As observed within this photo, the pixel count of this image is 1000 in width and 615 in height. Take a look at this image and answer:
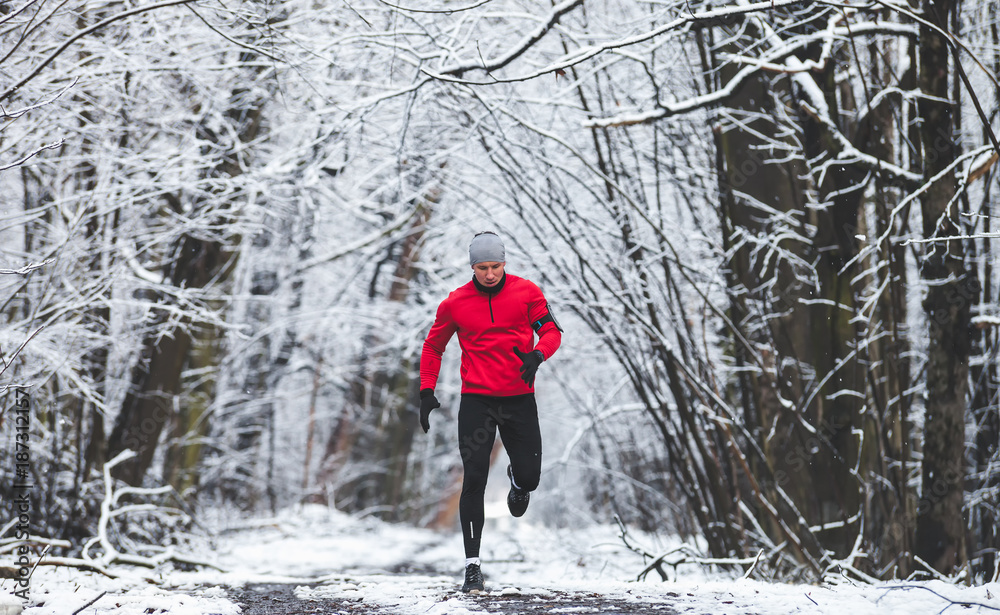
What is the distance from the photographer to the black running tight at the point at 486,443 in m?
3.81

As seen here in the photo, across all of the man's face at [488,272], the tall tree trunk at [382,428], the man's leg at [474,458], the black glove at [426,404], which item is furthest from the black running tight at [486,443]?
the tall tree trunk at [382,428]

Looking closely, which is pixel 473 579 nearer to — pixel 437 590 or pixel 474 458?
pixel 437 590

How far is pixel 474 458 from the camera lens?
150 inches

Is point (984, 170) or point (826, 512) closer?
point (984, 170)

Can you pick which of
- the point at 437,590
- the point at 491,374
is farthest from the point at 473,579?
the point at 491,374

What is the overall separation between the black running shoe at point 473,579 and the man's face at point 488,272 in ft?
4.36

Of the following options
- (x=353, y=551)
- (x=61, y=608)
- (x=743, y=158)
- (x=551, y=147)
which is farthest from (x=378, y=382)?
(x=61, y=608)

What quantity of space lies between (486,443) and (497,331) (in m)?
0.54

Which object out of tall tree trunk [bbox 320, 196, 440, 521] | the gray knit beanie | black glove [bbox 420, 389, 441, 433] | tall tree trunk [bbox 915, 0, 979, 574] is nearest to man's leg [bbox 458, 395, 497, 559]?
black glove [bbox 420, 389, 441, 433]

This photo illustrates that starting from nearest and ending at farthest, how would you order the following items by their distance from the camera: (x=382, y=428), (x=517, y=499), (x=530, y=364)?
(x=530, y=364)
(x=517, y=499)
(x=382, y=428)

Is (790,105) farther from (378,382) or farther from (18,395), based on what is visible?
(378,382)

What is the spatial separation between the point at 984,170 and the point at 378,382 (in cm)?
1096

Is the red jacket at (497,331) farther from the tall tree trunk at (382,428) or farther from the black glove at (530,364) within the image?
the tall tree trunk at (382,428)

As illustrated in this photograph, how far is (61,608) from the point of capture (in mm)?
3084
